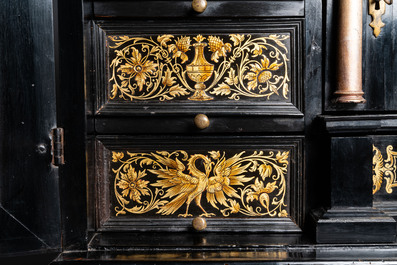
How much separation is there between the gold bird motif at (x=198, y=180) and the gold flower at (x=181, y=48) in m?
0.22

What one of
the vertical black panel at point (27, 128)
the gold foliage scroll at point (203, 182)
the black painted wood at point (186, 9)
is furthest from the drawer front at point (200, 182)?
the black painted wood at point (186, 9)

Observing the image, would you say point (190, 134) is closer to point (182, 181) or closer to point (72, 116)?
point (182, 181)

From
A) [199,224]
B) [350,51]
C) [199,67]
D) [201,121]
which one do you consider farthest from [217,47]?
[199,224]

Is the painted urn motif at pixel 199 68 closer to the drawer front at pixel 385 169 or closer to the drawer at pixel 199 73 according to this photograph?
the drawer at pixel 199 73

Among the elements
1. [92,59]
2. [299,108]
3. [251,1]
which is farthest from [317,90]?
[92,59]

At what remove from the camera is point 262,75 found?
0.75 meters

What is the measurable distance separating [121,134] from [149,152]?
0.24 feet

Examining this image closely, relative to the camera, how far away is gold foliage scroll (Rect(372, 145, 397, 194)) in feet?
2.50

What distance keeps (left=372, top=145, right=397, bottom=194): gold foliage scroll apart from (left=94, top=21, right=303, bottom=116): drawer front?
20 cm

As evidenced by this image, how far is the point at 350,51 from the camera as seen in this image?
27.8 inches

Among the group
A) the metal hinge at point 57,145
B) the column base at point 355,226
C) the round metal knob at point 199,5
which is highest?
the round metal knob at point 199,5

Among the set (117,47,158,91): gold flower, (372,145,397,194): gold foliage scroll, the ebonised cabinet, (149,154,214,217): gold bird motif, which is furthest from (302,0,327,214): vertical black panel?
(117,47,158,91): gold flower

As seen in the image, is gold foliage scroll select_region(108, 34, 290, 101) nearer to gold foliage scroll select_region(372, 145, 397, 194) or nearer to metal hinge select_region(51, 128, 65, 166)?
metal hinge select_region(51, 128, 65, 166)

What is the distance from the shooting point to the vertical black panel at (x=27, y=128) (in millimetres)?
710
